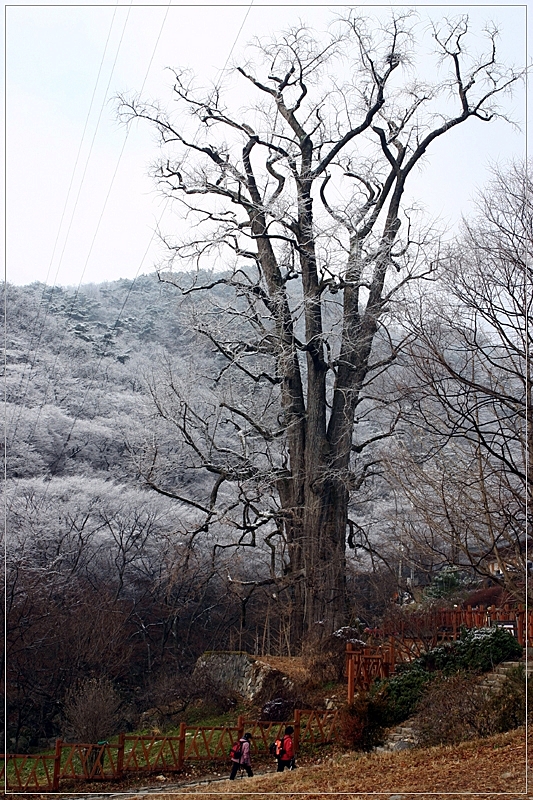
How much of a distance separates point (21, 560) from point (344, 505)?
6.92 metres

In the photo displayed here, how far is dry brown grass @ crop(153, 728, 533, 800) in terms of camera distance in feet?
18.8

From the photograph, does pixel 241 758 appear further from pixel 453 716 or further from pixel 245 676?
pixel 245 676

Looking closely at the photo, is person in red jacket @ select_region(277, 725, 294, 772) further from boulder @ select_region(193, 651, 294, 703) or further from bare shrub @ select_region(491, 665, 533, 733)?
bare shrub @ select_region(491, 665, 533, 733)

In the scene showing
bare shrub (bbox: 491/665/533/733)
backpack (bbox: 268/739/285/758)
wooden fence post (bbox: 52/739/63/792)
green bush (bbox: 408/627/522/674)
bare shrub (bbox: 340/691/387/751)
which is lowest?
wooden fence post (bbox: 52/739/63/792)

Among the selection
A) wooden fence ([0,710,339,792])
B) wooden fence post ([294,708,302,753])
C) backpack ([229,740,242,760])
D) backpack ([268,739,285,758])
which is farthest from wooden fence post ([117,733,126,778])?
wooden fence post ([294,708,302,753])

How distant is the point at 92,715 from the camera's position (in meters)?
10.4

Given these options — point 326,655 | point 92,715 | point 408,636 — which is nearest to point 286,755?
point 326,655

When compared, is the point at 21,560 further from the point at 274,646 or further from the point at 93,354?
the point at 93,354

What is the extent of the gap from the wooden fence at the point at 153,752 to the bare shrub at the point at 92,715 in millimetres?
526

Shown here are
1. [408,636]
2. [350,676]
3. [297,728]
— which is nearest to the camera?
[297,728]

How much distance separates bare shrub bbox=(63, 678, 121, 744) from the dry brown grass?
124 inches

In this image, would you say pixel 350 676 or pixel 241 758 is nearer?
pixel 241 758

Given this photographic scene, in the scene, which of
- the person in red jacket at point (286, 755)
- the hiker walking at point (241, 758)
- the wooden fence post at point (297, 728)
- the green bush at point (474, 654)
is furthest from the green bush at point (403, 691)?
the hiker walking at point (241, 758)

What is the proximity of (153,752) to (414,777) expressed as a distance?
Answer: 138 inches
